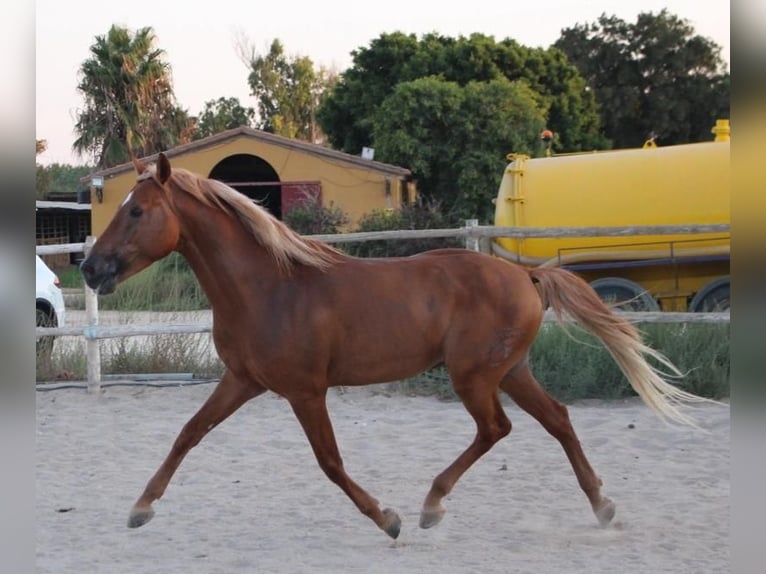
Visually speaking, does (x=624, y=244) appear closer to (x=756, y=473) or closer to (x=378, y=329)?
(x=378, y=329)

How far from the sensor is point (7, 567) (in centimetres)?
106

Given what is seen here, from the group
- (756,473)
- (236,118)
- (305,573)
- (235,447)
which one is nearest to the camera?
(756,473)

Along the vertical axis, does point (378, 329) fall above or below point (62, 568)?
above

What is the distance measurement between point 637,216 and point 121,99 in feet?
75.6

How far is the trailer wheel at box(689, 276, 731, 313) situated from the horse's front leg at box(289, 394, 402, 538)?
749 centimetres

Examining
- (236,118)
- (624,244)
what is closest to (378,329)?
(624,244)

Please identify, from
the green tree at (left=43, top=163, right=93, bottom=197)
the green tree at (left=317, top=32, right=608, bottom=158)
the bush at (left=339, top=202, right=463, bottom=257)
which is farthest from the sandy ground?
the green tree at (left=43, top=163, right=93, bottom=197)

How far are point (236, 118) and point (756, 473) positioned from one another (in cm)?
4098

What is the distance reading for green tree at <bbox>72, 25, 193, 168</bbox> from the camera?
30.2 meters

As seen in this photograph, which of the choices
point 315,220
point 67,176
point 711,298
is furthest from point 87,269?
point 67,176

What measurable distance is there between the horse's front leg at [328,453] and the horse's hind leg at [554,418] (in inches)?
36.0

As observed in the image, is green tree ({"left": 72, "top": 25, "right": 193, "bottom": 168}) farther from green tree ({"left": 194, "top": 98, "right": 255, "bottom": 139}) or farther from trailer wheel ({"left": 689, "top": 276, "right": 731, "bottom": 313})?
trailer wheel ({"left": 689, "top": 276, "right": 731, "bottom": 313})

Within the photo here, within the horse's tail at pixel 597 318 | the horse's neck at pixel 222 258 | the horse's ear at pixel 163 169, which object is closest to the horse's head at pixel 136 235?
the horse's ear at pixel 163 169

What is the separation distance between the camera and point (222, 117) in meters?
39.2
